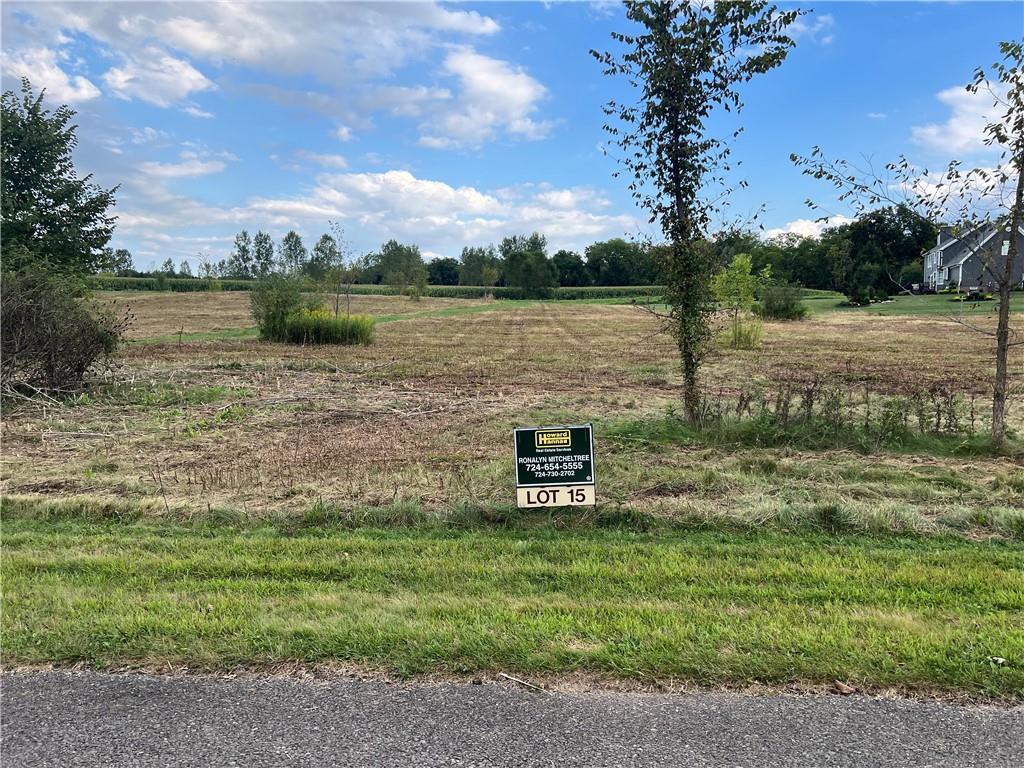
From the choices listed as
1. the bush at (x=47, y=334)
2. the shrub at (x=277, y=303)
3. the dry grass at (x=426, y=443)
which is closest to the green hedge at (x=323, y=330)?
the shrub at (x=277, y=303)

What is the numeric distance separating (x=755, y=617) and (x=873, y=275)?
229ft

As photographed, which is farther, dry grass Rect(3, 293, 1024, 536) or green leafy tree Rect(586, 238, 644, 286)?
green leafy tree Rect(586, 238, 644, 286)

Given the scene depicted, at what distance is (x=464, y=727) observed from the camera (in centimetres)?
280

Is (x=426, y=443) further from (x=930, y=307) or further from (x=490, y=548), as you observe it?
(x=930, y=307)

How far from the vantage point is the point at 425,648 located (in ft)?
11.1

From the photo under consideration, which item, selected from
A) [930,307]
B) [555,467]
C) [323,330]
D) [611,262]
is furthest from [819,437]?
[611,262]

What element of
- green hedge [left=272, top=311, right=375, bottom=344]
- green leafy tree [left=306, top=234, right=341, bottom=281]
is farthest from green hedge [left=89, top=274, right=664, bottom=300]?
green hedge [left=272, top=311, right=375, bottom=344]

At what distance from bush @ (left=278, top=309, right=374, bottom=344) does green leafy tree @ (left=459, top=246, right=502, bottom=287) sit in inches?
2769

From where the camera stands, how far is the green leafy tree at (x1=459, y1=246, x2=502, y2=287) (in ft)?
315

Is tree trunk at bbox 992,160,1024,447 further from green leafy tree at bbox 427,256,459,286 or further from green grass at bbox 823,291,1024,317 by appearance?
green leafy tree at bbox 427,256,459,286

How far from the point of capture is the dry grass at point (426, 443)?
6180mm

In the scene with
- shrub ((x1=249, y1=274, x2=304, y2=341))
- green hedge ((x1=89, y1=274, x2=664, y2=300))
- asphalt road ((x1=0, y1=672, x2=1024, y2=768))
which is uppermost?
green hedge ((x1=89, y1=274, x2=664, y2=300))

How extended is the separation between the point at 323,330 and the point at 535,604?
74.7 feet

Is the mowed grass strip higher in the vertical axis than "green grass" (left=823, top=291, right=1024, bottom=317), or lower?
lower
